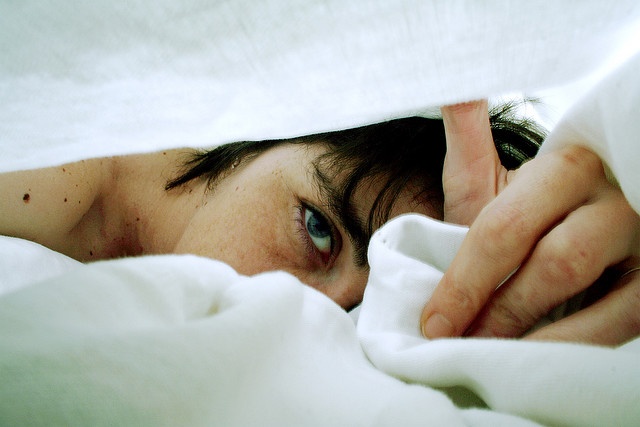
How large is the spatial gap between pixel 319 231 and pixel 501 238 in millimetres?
429

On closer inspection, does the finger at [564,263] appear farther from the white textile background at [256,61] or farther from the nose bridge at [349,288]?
the nose bridge at [349,288]

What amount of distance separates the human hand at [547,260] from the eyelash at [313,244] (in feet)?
1.21

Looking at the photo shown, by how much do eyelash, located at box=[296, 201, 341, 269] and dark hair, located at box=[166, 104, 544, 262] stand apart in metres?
0.04

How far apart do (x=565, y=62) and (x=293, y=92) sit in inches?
7.3

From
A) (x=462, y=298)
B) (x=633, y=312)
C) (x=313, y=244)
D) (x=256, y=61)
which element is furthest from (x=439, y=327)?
(x=313, y=244)

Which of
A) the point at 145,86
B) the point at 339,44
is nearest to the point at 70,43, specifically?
the point at 145,86

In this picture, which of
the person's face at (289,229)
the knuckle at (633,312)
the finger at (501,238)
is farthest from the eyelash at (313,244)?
the knuckle at (633,312)

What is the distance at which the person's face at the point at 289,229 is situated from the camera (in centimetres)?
70

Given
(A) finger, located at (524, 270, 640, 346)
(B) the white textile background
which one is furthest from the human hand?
(B) the white textile background

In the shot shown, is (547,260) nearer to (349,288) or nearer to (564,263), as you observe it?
(564,263)

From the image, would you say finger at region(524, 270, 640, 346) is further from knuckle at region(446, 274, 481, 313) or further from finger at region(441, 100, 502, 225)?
finger at region(441, 100, 502, 225)

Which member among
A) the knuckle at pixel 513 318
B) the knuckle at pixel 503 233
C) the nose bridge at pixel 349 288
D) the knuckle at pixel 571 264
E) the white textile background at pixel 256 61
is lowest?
the nose bridge at pixel 349 288

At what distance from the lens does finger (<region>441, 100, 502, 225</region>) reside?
0.61 metres

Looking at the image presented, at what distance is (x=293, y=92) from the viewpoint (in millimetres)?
257
